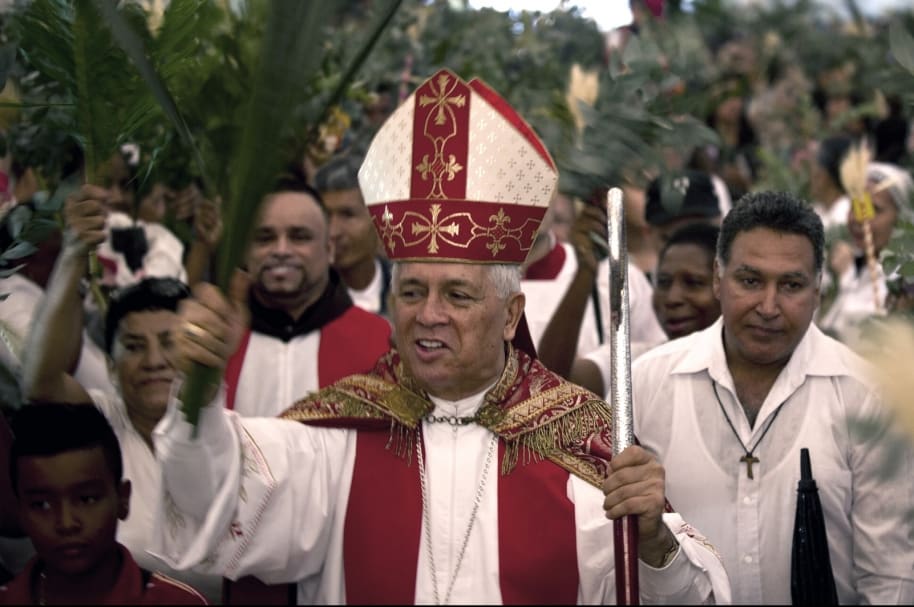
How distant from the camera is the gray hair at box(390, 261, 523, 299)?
4.11 meters

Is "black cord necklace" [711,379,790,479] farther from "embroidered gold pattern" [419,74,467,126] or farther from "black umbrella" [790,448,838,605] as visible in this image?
"embroidered gold pattern" [419,74,467,126]

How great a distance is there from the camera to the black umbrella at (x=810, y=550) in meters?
4.03

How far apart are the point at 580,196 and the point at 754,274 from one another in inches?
24.8

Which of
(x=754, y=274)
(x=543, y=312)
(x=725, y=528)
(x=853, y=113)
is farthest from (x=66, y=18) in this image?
(x=853, y=113)

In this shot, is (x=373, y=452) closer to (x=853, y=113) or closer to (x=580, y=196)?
(x=580, y=196)

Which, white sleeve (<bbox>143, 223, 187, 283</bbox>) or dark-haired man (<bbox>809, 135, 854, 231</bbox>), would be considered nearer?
white sleeve (<bbox>143, 223, 187, 283</bbox>)

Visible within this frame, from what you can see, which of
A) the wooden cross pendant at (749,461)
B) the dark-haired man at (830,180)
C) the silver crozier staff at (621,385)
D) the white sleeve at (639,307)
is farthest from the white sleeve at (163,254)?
the dark-haired man at (830,180)

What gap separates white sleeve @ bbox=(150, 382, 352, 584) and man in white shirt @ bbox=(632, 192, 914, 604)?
1165mm

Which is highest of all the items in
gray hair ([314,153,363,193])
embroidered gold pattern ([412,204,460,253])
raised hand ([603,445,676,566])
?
gray hair ([314,153,363,193])

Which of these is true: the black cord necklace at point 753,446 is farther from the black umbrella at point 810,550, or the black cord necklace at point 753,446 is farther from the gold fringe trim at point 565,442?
the gold fringe trim at point 565,442

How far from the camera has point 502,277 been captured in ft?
13.6

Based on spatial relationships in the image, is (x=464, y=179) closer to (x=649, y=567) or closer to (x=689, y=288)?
(x=649, y=567)

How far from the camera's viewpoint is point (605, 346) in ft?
17.8

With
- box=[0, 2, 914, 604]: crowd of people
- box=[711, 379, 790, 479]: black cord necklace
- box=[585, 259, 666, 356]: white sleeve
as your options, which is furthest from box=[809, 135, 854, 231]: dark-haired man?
box=[711, 379, 790, 479]: black cord necklace
